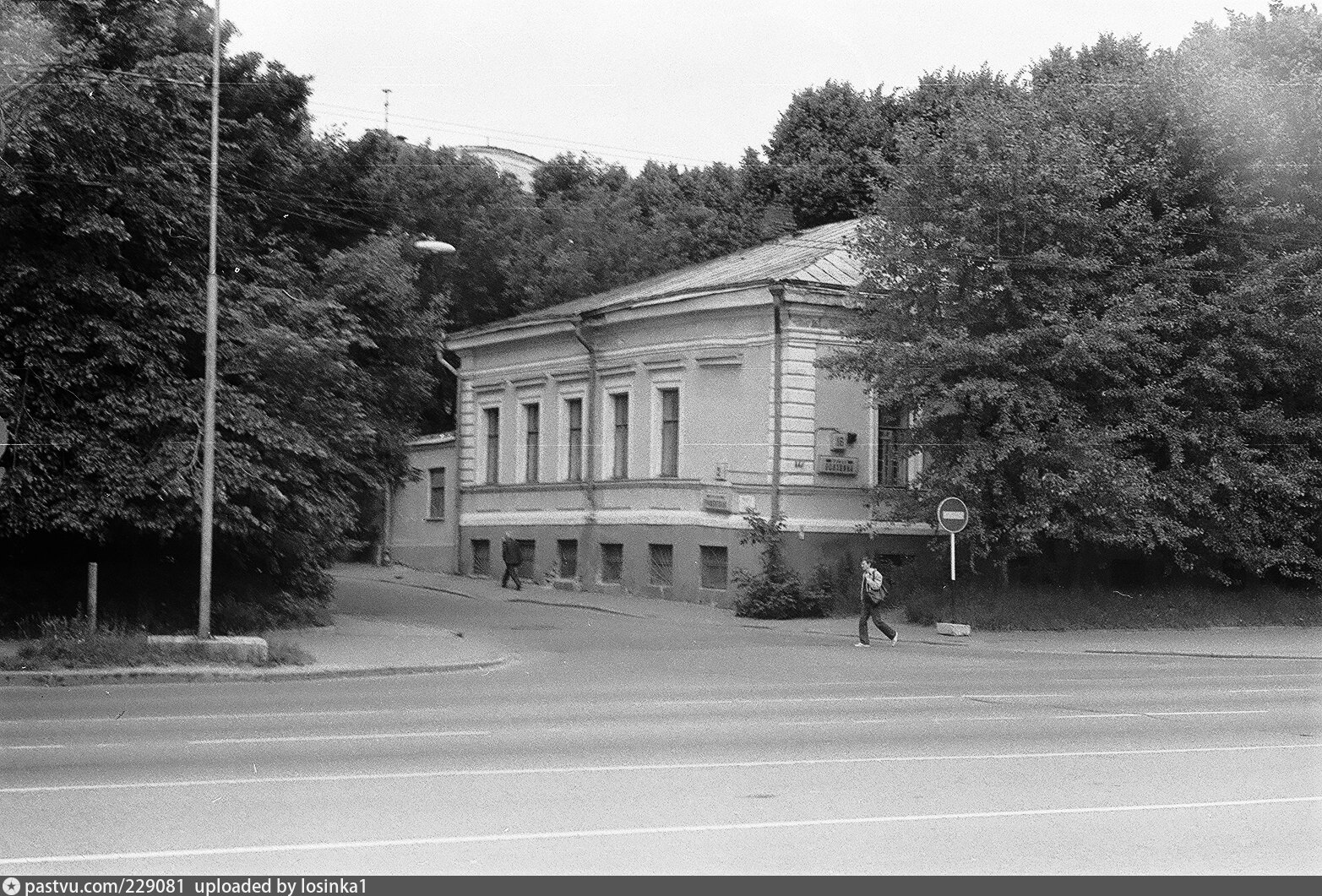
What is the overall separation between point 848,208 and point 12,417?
3329 cm

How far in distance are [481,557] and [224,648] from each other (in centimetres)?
2247

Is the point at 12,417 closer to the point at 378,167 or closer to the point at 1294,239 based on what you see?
the point at 378,167

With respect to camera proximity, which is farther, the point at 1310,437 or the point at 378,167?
the point at 378,167

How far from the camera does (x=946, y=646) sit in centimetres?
2659

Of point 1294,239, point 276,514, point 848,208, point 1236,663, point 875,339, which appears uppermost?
point 848,208

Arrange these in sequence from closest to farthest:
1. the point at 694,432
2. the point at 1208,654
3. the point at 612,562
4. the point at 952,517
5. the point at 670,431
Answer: the point at 1208,654 < the point at 952,517 < the point at 694,432 < the point at 670,431 < the point at 612,562

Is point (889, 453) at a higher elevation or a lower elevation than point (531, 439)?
lower

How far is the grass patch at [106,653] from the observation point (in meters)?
19.8

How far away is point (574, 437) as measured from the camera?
1555 inches

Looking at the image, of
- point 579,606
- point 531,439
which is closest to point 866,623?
point 579,606

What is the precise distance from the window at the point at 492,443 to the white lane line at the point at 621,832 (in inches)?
1328

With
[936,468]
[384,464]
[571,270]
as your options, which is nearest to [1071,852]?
[936,468]

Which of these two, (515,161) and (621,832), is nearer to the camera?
A: (621,832)

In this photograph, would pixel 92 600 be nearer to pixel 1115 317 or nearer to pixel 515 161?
pixel 1115 317
